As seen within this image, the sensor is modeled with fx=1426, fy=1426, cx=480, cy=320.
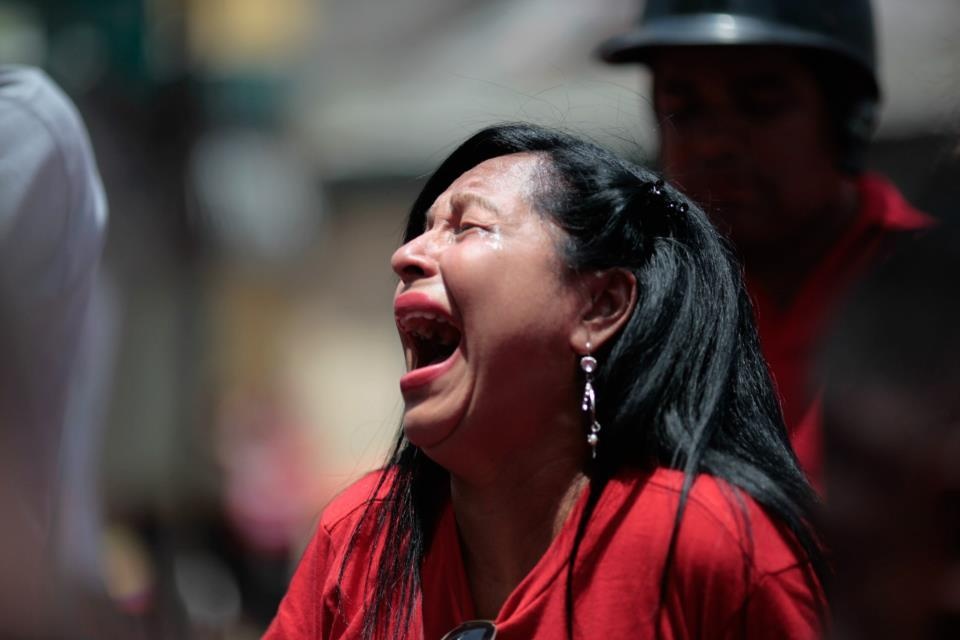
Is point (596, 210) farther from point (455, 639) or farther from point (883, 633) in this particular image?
point (883, 633)

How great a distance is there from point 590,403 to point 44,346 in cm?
98

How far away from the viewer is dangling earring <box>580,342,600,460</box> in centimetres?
223

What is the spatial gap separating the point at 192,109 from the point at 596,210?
24.7ft

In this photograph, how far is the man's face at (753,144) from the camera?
3.25 meters

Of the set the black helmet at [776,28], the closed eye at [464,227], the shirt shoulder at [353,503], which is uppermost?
the black helmet at [776,28]

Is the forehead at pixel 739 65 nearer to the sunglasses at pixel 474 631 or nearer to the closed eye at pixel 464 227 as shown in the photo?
the closed eye at pixel 464 227

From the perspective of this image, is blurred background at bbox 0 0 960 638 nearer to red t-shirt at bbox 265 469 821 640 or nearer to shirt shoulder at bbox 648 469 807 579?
red t-shirt at bbox 265 469 821 640

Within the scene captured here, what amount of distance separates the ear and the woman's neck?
0.63 feet

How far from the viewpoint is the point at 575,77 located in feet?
31.6

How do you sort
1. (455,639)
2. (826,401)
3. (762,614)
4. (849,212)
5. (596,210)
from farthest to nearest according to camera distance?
(849,212), (596,210), (455,639), (762,614), (826,401)

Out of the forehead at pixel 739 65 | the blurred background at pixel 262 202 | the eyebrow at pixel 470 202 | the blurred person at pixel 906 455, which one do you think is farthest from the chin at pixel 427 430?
the blurred background at pixel 262 202

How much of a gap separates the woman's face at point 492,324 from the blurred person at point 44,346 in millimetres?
660

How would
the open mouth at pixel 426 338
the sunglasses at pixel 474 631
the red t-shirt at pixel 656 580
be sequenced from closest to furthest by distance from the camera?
the red t-shirt at pixel 656 580 < the sunglasses at pixel 474 631 < the open mouth at pixel 426 338

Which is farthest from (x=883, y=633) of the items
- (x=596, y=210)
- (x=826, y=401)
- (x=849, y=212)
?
(x=849, y=212)
